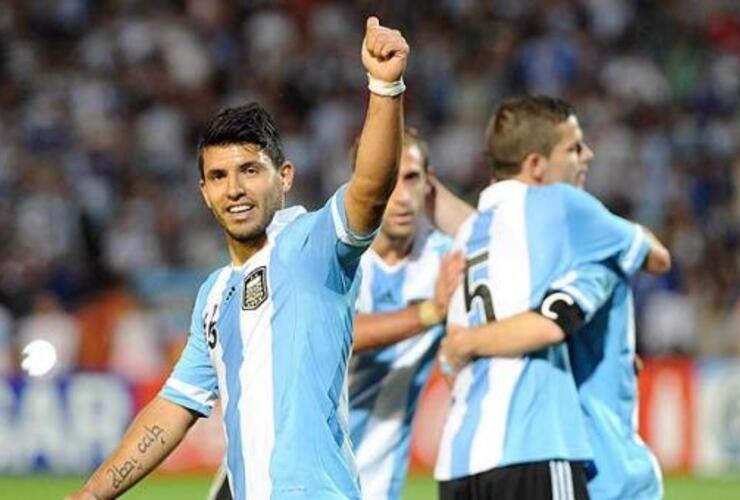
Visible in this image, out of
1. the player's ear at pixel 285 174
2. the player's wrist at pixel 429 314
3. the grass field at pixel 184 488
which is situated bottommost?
the grass field at pixel 184 488

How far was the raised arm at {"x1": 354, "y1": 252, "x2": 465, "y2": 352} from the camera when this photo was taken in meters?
6.37

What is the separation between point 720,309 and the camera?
16531mm

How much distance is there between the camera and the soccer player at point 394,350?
709 centimetres

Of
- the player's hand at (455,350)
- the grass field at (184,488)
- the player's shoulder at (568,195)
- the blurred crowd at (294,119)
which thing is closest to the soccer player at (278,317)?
the player's hand at (455,350)

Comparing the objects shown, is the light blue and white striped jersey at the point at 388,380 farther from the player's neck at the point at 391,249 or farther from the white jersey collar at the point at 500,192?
the white jersey collar at the point at 500,192

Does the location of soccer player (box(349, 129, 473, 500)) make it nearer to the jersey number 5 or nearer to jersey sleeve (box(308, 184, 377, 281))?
the jersey number 5

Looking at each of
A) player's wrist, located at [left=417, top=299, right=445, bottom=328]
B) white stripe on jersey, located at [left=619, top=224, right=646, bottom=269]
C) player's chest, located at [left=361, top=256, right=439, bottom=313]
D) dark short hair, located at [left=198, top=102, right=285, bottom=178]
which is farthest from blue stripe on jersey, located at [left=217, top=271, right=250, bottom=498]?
player's chest, located at [left=361, top=256, right=439, bottom=313]

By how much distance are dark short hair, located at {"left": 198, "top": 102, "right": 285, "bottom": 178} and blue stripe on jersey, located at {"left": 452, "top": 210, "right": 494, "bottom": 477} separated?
1.34 m

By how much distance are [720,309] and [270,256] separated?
1213cm

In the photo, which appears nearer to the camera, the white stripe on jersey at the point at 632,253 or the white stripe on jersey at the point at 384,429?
the white stripe on jersey at the point at 632,253

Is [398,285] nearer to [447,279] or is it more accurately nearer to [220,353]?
[447,279]

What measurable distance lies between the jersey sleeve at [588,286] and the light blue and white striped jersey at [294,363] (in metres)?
1.15

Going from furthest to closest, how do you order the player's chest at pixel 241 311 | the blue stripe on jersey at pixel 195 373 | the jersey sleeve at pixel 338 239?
1. the blue stripe on jersey at pixel 195 373
2. the player's chest at pixel 241 311
3. the jersey sleeve at pixel 338 239

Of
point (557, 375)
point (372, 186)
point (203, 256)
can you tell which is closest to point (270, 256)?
point (372, 186)
